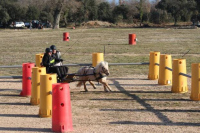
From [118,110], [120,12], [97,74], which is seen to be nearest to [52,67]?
[97,74]

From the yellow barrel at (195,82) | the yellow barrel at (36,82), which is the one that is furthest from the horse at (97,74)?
the yellow barrel at (195,82)

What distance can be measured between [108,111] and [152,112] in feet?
3.62

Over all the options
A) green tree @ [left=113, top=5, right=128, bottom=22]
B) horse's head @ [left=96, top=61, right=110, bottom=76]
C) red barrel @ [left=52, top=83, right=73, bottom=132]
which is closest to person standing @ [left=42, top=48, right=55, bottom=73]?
horse's head @ [left=96, top=61, right=110, bottom=76]

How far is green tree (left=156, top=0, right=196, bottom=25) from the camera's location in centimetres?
7981

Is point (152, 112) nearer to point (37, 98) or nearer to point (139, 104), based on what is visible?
point (139, 104)

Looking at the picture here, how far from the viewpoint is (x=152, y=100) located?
1204cm

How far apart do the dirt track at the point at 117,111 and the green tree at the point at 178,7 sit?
67.3 meters

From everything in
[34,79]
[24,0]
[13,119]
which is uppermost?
[24,0]

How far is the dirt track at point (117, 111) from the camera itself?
9.15m

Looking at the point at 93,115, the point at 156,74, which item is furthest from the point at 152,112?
the point at 156,74

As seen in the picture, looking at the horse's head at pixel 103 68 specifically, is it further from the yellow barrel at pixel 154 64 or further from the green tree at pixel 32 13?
the green tree at pixel 32 13

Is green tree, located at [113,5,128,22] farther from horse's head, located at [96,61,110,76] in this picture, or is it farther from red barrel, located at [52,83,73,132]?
red barrel, located at [52,83,73,132]

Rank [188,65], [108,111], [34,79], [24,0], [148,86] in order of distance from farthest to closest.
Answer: [24,0], [188,65], [148,86], [34,79], [108,111]

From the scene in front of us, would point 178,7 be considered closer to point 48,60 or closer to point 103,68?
point 48,60
